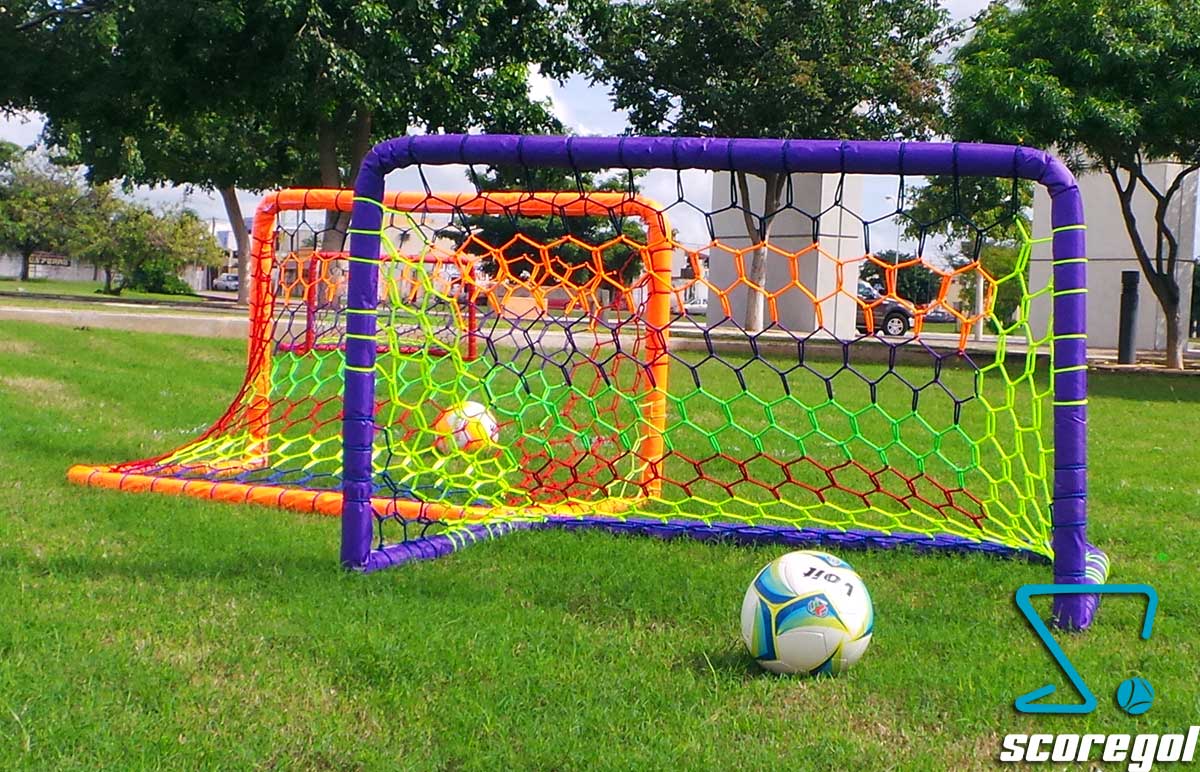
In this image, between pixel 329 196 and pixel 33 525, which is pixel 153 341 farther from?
pixel 33 525

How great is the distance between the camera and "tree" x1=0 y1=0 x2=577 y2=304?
1598cm

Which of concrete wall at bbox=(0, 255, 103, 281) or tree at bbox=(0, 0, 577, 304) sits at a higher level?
tree at bbox=(0, 0, 577, 304)

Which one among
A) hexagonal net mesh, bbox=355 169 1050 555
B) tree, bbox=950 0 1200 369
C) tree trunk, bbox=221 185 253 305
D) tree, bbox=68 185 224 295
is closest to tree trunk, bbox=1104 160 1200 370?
tree, bbox=950 0 1200 369

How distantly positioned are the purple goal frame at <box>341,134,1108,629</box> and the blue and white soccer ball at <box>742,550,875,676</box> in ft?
3.57

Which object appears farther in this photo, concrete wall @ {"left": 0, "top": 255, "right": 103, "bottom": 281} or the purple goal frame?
concrete wall @ {"left": 0, "top": 255, "right": 103, "bottom": 281}

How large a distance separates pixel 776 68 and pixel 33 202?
4536cm

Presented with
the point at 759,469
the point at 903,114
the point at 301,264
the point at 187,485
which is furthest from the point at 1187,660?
the point at 903,114

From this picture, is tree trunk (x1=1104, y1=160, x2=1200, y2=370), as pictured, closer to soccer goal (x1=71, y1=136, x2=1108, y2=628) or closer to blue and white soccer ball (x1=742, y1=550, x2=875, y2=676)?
soccer goal (x1=71, y1=136, x2=1108, y2=628)

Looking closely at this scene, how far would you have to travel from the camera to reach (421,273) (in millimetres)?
6586

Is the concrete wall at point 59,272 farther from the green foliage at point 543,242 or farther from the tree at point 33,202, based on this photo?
the green foliage at point 543,242

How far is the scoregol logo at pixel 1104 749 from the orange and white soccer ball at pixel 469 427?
13.6 feet

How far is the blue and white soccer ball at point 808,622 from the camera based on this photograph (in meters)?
3.73

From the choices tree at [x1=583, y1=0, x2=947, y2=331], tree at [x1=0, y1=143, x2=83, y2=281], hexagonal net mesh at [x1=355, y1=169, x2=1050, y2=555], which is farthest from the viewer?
tree at [x1=0, y1=143, x2=83, y2=281]

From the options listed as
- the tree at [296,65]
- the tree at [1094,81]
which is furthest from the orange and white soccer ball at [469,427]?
the tree at [1094,81]
